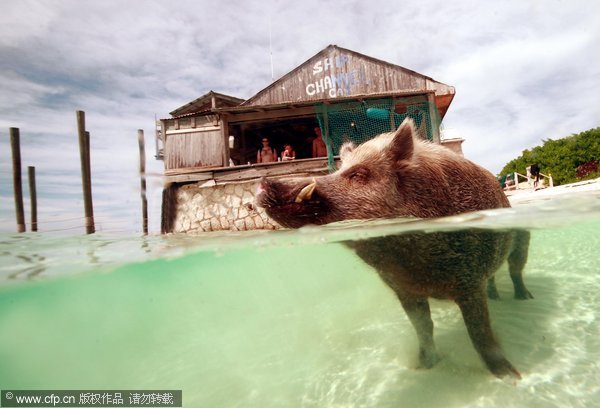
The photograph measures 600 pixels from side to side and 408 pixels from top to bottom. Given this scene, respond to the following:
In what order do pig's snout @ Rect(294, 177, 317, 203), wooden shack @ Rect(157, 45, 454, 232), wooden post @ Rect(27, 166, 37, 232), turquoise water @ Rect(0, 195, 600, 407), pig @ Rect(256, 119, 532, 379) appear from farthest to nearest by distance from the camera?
wooden post @ Rect(27, 166, 37, 232)
wooden shack @ Rect(157, 45, 454, 232)
turquoise water @ Rect(0, 195, 600, 407)
pig @ Rect(256, 119, 532, 379)
pig's snout @ Rect(294, 177, 317, 203)

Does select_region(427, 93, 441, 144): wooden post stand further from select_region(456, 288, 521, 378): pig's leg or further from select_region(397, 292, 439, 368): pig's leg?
select_region(456, 288, 521, 378): pig's leg

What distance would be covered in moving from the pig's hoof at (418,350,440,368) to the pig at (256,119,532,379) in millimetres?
10

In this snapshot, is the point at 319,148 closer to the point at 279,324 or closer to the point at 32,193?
the point at 279,324

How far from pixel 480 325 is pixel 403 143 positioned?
191 centimetres

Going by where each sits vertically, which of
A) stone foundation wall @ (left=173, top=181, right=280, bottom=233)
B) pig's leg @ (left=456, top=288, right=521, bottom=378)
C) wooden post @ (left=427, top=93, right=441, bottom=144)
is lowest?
pig's leg @ (left=456, top=288, right=521, bottom=378)

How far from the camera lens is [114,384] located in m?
6.11

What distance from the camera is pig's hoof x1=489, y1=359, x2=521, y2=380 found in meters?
3.24

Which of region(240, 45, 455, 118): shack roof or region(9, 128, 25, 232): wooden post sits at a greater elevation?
region(240, 45, 455, 118): shack roof

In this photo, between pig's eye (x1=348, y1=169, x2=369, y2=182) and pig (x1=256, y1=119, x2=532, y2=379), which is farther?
pig's eye (x1=348, y1=169, x2=369, y2=182)

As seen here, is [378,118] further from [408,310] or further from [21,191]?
[21,191]

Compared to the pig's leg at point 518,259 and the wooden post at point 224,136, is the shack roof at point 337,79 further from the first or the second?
the pig's leg at point 518,259

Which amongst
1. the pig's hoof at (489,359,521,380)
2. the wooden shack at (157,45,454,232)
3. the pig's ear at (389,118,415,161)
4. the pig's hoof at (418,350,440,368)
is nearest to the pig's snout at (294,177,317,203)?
the pig's ear at (389,118,415,161)

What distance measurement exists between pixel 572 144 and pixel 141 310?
35.4m

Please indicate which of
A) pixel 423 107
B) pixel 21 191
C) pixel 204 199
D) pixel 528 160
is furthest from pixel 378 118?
pixel 528 160
